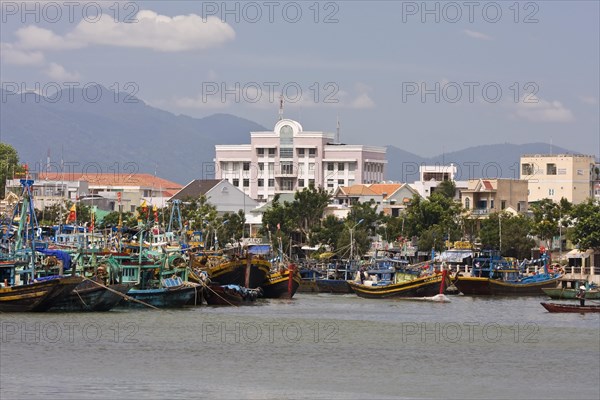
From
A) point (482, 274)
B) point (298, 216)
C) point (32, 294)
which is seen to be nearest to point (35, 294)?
point (32, 294)

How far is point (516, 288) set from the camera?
10650 centimetres

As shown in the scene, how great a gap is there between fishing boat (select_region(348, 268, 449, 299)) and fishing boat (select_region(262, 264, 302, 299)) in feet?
15.5

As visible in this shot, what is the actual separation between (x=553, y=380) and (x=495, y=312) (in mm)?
32612

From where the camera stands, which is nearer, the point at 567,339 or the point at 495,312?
the point at 567,339

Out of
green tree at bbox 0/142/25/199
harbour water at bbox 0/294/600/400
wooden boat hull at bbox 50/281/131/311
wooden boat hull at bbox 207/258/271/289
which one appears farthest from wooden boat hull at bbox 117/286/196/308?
green tree at bbox 0/142/25/199

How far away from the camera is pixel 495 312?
85.5m

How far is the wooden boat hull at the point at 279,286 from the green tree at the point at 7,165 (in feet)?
223

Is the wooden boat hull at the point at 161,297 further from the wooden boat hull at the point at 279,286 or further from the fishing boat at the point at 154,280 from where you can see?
the wooden boat hull at the point at 279,286

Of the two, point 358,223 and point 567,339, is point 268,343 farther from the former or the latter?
point 358,223

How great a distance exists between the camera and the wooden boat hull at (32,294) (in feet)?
240

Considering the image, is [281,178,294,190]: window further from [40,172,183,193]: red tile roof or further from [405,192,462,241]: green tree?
[405,192,462,241]: green tree

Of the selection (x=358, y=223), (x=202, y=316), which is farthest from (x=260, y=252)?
(x=202, y=316)

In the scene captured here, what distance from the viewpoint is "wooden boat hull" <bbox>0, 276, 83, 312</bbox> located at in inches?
2879

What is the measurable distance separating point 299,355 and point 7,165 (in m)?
114
